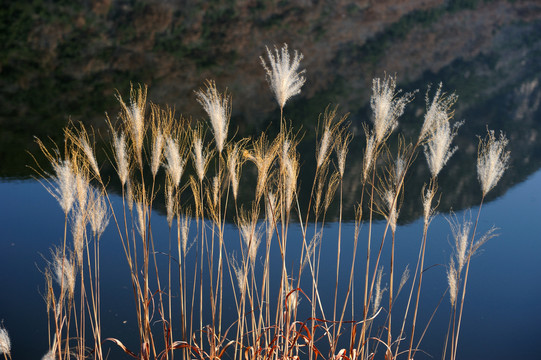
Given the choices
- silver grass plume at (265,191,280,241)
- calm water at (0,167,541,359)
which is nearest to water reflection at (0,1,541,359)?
calm water at (0,167,541,359)

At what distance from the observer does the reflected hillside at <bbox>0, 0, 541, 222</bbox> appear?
24.9 ft

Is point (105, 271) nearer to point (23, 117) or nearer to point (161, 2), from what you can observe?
point (23, 117)

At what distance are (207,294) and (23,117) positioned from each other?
523 centimetres

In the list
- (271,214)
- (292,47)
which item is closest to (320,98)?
(292,47)

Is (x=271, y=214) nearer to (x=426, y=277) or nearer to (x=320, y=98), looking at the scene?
(x=426, y=277)

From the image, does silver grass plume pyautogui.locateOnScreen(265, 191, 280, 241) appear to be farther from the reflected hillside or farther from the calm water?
the reflected hillside

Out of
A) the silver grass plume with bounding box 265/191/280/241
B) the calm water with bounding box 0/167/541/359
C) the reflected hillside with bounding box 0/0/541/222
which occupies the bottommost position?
the calm water with bounding box 0/167/541/359

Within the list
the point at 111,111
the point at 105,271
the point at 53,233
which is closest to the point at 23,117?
the point at 111,111

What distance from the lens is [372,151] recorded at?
208 cm

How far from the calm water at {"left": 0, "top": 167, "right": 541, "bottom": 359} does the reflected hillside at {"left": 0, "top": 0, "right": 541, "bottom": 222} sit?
2.18 ft

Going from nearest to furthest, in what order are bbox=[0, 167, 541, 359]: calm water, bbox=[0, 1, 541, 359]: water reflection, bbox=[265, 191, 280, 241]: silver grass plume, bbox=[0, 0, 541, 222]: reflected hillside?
bbox=[265, 191, 280, 241]: silver grass plume
bbox=[0, 167, 541, 359]: calm water
bbox=[0, 1, 541, 359]: water reflection
bbox=[0, 0, 541, 222]: reflected hillside

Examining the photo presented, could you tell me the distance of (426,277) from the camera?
4508mm

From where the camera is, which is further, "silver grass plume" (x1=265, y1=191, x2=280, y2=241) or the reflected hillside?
the reflected hillside

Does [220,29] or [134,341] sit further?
[220,29]
